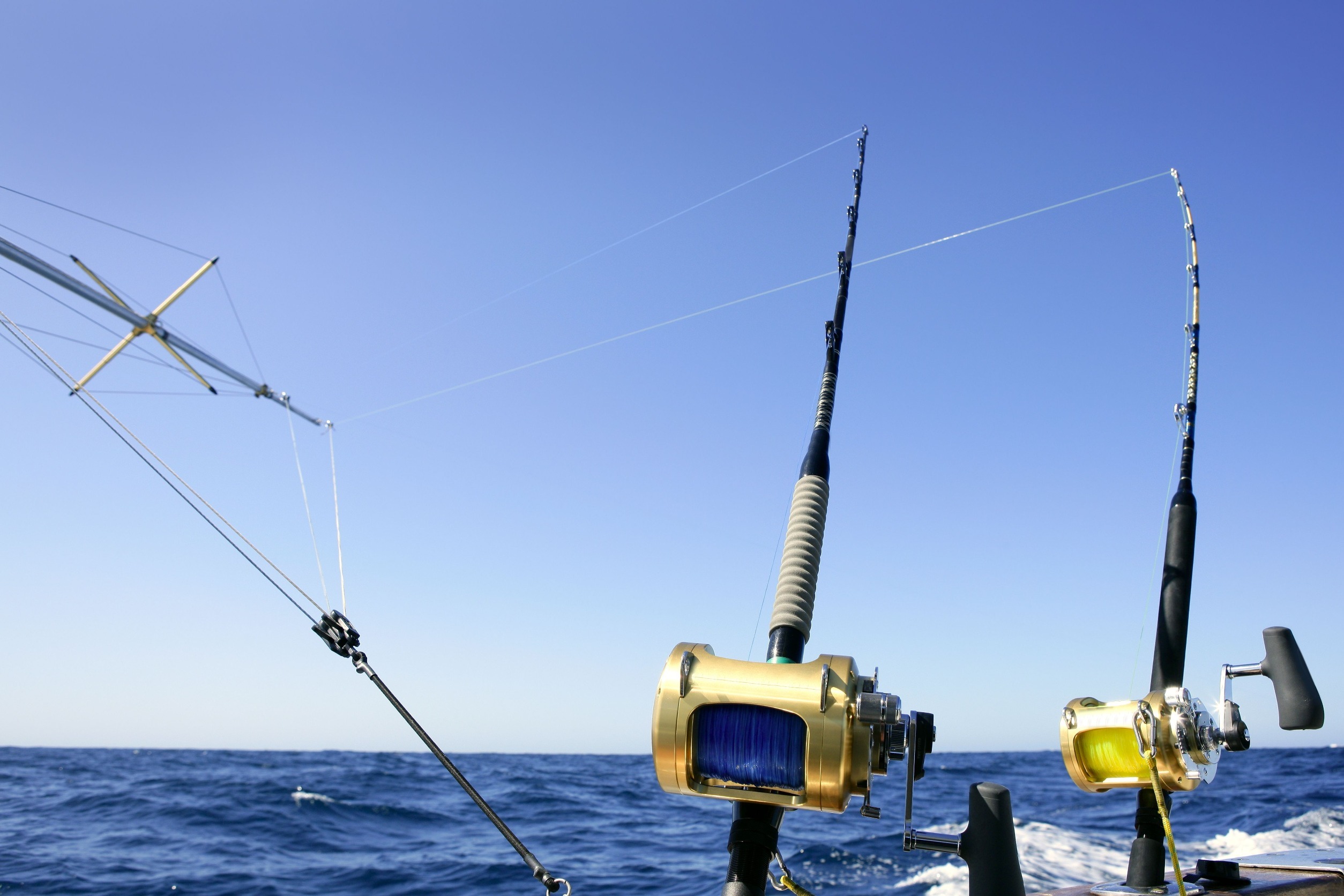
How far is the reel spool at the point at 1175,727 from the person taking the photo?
2879 millimetres

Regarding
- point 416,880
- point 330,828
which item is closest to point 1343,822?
point 416,880

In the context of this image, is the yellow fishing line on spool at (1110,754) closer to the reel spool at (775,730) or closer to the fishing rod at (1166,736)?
the fishing rod at (1166,736)

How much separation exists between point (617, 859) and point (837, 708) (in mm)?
9986

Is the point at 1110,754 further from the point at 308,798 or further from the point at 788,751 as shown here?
the point at 308,798

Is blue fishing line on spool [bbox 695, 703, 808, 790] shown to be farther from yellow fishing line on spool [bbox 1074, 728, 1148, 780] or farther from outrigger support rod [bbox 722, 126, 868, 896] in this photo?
yellow fishing line on spool [bbox 1074, 728, 1148, 780]

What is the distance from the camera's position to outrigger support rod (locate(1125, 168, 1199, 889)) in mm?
3531

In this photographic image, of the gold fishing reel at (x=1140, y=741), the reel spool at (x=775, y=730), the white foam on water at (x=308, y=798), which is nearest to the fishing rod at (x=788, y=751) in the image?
the reel spool at (x=775, y=730)

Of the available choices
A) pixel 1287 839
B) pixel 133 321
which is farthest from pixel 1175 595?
pixel 1287 839

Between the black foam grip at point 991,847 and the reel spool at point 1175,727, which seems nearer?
→ the black foam grip at point 991,847

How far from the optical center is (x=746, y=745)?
6.15ft

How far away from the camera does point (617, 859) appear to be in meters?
10.7

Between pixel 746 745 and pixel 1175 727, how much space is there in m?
1.95

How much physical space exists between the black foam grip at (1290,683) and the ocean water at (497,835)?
2078 millimetres

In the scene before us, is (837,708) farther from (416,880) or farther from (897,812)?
(897,812)
